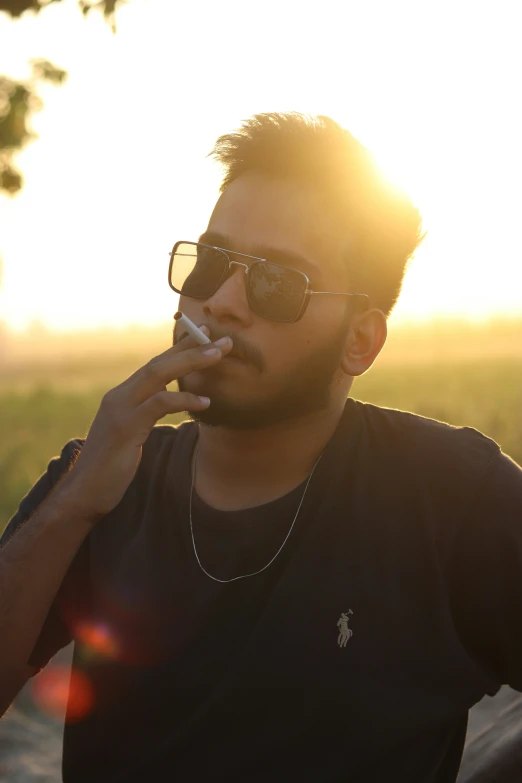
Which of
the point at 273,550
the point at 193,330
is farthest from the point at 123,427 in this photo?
the point at 273,550

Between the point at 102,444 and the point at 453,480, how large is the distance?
3.49ft

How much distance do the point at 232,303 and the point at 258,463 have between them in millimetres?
528

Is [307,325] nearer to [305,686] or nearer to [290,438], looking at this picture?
[290,438]

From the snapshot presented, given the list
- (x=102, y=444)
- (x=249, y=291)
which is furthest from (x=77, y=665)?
(x=249, y=291)

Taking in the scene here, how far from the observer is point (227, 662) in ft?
7.57

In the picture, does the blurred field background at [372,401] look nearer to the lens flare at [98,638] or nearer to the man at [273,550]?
the man at [273,550]

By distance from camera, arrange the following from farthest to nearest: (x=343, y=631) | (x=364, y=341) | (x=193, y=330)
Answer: (x=364, y=341)
(x=193, y=330)
(x=343, y=631)

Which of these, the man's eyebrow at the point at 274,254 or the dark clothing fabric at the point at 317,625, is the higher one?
the man's eyebrow at the point at 274,254

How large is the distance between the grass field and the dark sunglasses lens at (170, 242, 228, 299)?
22.0 feet

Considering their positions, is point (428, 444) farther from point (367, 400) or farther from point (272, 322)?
point (367, 400)

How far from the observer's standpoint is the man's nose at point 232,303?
8.40 feet

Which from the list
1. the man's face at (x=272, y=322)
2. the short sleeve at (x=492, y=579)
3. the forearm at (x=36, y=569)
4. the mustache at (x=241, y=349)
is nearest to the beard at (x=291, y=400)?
the man's face at (x=272, y=322)

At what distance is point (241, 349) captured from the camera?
98.6 inches

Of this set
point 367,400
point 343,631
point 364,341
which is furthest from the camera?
point 367,400
